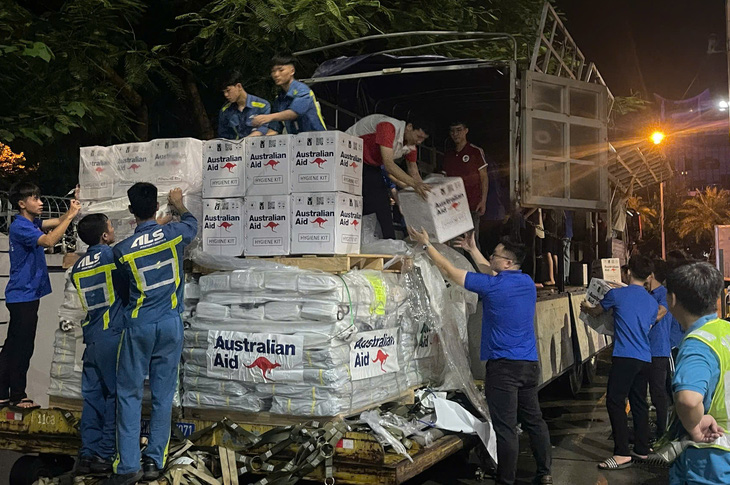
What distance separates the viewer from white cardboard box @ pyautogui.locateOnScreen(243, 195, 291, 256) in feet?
19.3

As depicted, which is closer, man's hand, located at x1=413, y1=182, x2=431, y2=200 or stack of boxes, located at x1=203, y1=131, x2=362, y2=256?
stack of boxes, located at x1=203, y1=131, x2=362, y2=256

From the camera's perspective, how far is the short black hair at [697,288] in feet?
11.1

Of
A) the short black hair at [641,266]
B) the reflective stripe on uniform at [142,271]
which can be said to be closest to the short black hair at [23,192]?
the reflective stripe on uniform at [142,271]

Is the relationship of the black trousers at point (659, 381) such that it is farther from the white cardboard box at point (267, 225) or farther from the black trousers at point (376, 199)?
the white cardboard box at point (267, 225)

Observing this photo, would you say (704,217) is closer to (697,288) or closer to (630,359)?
(630,359)

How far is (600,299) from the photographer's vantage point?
830cm

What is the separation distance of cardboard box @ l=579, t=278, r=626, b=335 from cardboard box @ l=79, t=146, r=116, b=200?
5.00 m

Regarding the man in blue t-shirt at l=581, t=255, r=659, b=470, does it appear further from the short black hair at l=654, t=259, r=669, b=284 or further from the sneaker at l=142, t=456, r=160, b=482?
the sneaker at l=142, t=456, r=160, b=482

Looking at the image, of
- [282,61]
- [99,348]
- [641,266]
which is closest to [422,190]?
[282,61]

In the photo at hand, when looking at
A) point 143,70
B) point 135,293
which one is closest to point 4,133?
point 143,70

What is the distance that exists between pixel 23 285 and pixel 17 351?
54 cm

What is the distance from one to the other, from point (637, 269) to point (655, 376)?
46.6 inches

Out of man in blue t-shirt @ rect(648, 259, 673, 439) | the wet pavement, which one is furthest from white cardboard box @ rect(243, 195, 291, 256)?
man in blue t-shirt @ rect(648, 259, 673, 439)

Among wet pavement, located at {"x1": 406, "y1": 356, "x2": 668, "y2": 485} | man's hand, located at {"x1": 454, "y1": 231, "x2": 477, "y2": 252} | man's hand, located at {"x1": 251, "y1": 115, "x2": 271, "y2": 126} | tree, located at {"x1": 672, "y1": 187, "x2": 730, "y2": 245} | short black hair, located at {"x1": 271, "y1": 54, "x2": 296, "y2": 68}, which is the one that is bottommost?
wet pavement, located at {"x1": 406, "y1": 356, "x2": 668, "y2": 485}
